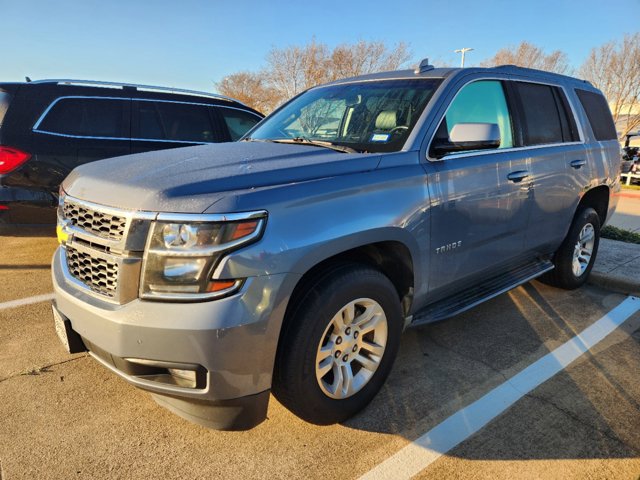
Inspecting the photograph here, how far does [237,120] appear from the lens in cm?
657

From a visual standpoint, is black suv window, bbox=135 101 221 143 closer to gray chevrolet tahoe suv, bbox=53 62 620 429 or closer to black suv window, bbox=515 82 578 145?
gray chevrolet tahoe suv, bbox=53 62 620 429

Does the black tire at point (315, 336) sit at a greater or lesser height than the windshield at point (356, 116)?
lesser

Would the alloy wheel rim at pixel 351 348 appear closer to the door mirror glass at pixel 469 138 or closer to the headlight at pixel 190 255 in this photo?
the headlight at pixel 190 255

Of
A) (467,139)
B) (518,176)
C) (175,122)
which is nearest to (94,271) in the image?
(467,139)

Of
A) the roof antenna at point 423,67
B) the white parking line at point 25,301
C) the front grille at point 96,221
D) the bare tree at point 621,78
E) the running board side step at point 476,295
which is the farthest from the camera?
the bare tree at point 621,78

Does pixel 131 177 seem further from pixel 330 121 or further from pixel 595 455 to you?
pixel 595 455

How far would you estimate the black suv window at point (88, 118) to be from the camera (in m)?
5.05

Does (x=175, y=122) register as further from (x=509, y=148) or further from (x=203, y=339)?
(x=203, y=339)

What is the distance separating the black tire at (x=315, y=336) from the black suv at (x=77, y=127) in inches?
145

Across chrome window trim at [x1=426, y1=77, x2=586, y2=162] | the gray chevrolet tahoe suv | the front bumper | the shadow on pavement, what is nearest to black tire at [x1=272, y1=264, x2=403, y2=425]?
the gray chevrolet tahoe suv

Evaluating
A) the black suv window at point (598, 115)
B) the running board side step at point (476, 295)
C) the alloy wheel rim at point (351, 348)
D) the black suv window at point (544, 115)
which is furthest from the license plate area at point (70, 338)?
the black suv window at point (598, 115)

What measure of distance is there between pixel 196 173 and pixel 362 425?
1.62 metres

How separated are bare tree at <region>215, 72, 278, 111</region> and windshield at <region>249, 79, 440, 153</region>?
27.6 meters

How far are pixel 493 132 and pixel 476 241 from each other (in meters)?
0.74
